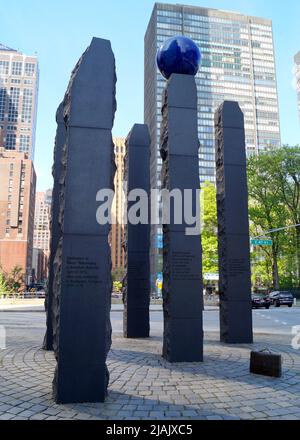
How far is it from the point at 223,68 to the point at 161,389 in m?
138

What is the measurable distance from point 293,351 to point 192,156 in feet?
18.7

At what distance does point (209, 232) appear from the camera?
133 ft

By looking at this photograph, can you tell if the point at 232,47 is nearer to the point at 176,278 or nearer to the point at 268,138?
the point at 268,138

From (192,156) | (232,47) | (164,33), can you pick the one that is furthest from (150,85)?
(192,156)

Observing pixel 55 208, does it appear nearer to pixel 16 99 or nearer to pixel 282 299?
pixel 282 299

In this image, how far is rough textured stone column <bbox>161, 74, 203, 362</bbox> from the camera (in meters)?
8.47

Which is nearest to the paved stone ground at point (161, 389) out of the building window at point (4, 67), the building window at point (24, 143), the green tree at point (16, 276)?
the green tree at point (16, 276)

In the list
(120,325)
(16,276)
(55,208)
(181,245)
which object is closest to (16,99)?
(16,276)

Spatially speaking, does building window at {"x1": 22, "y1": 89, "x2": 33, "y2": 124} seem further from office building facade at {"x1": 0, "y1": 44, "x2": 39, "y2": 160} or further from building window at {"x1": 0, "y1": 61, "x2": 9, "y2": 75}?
building window at {"x1": 0, "y1": 61, "x2": 9, "y2": 75}

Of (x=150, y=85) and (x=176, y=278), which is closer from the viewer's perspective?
(x=176, y=278)

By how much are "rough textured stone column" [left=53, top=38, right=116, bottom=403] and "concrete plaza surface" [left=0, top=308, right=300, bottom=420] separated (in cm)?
49

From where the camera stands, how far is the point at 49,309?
9828mm

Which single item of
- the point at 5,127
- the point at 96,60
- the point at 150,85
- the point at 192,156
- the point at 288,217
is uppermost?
the point at 150,85

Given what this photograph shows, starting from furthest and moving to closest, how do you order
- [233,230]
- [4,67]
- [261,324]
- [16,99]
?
[16,99] < [4,67] < [261,324] < [233,230]
